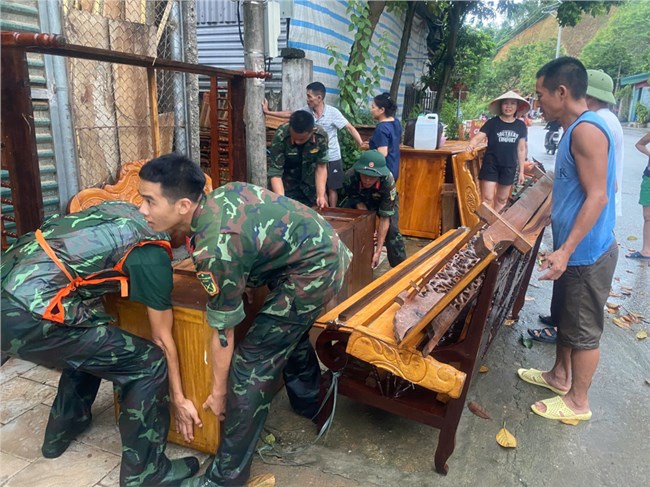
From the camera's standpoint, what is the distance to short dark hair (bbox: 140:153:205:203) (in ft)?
5.89

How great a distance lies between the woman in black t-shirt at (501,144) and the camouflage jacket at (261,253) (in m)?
3.85

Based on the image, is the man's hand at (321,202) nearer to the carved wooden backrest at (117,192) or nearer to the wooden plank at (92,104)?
the carved wooden backrest at (117,192)

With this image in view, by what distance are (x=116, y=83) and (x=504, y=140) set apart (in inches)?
160

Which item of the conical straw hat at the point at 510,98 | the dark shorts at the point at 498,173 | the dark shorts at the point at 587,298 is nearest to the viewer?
the dark shorts at the point at 587,298

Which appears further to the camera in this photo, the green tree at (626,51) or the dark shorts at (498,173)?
the green tree at (626,51)

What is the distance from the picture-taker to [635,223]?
23.7ft

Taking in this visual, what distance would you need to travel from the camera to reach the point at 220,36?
6965 millimetres

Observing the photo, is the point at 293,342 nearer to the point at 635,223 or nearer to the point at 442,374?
the point at 442,374

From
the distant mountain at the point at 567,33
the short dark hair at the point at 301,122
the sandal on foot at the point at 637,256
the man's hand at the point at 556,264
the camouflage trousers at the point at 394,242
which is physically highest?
the distant mountain at the point at 567,33

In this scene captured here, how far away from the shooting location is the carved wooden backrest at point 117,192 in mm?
3580

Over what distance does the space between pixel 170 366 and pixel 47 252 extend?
2.27ft

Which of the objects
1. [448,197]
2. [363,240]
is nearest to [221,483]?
[363,240]

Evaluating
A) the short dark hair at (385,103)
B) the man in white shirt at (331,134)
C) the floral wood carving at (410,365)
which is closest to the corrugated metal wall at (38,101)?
the man in white shirt at (331,134)

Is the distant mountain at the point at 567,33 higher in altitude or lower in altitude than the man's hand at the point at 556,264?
higher
